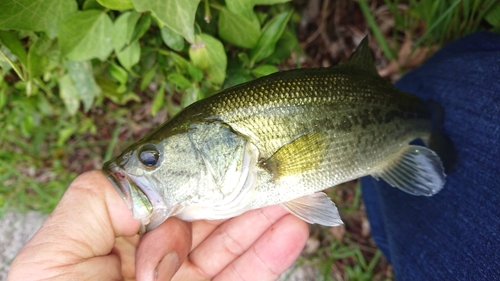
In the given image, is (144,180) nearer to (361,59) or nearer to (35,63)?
(35,63)

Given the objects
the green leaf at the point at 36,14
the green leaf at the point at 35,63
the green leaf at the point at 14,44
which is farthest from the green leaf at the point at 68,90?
the green leaf at the point at 36,14

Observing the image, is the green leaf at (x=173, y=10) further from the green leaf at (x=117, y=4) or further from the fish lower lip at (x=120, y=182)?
the fish lower lip at (x=120, y=182)

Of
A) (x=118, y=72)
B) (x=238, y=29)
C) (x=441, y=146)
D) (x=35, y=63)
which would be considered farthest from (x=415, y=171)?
(x=35, y=63)

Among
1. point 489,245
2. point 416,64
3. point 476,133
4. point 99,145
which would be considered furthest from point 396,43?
point 99,145

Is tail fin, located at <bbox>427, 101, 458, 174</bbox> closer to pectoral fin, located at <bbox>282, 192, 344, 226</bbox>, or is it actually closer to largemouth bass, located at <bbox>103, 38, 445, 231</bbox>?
largemouth bass, located at <bbox>103, 38, 445, 231</bbox>

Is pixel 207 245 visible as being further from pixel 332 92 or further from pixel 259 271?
pixel 332 92

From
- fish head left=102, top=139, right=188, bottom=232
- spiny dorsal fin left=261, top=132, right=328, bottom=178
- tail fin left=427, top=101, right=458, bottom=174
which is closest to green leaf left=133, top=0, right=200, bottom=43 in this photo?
fish head left=102, top=139, right=188, bottom=232
